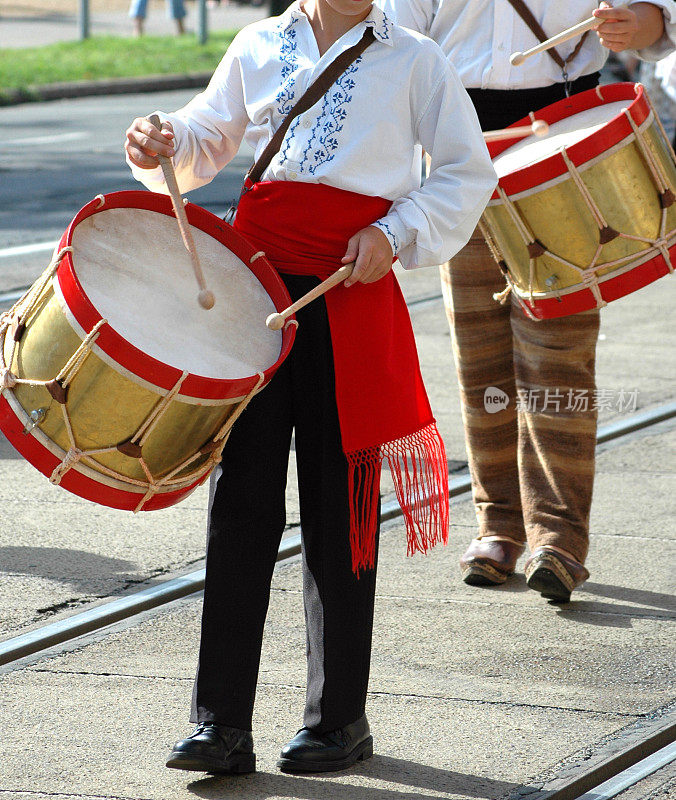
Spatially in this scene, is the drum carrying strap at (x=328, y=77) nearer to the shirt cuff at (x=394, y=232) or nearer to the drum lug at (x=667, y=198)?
the shirt cuff at (x=394, y=232)

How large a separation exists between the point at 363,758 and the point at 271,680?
473 mm

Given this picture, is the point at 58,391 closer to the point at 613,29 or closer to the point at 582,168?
the point at 582,168

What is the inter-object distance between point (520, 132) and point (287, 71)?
3.52ft

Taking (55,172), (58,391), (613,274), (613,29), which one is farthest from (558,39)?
(55,172)

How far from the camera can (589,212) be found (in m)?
4.04

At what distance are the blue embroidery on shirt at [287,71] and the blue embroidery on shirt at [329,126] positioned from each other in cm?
9

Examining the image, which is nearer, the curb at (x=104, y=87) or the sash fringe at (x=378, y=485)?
the sash fringe at (x=378, y=485)

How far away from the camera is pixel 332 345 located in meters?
3.34

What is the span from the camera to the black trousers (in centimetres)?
336

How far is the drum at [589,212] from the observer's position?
4016mm

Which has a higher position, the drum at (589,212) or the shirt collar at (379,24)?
the shirt collar at (379,24)

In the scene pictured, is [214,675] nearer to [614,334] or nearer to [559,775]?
[559,775]

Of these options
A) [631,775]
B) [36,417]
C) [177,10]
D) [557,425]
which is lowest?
[631,775]

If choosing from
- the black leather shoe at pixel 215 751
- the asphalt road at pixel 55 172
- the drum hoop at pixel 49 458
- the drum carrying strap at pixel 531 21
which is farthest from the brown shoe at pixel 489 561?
the asphalt road at pixel 55 172
